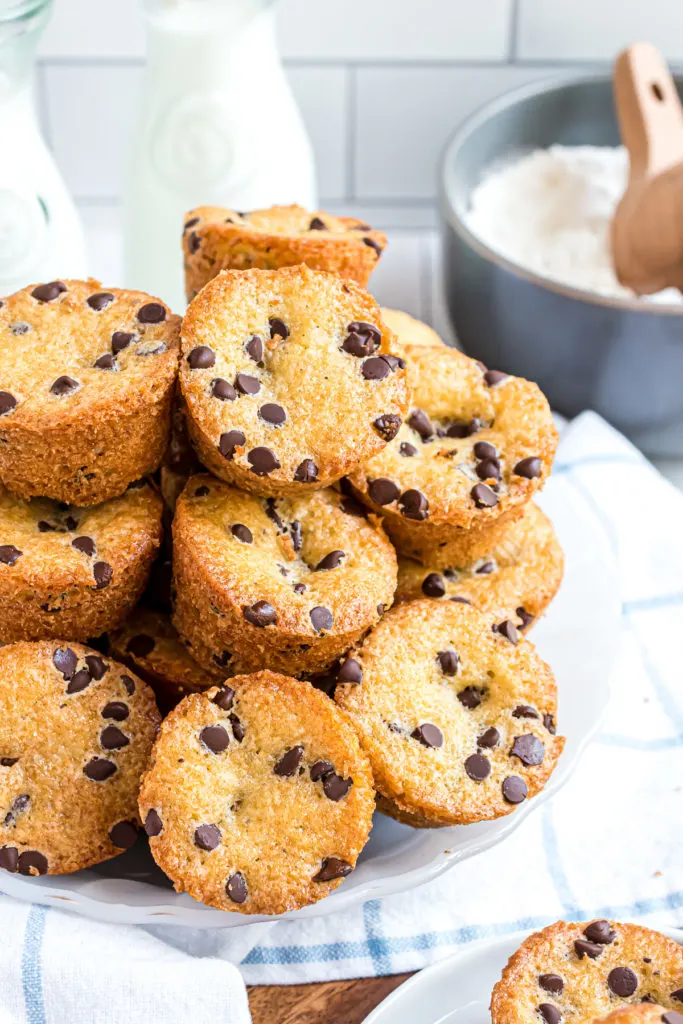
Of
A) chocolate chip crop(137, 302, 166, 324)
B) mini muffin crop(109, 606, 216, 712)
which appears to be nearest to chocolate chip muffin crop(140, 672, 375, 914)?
mini muffin crop(109, 606, 216, 712)

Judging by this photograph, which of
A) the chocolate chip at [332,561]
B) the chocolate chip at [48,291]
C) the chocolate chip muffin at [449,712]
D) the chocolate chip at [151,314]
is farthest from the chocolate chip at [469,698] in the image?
the chocolate chip at [48,291]

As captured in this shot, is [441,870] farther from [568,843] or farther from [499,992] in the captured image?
[568,843]

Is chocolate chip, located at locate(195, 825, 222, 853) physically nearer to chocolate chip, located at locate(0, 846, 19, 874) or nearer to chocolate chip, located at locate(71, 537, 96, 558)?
chocolate chip, located at locate(0, 846, 19, 874)

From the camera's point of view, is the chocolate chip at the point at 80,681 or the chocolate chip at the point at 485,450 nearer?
the chocolate chip at the point at 80,681

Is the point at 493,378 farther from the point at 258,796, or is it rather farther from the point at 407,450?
the point at 258,796

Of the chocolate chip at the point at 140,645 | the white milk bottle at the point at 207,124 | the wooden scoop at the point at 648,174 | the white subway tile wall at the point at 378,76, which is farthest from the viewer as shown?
the white subway tile wall at the point at 378,76

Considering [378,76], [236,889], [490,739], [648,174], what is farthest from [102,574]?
[378,76]

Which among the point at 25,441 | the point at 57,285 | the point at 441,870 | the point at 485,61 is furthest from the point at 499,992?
the point at 485,61

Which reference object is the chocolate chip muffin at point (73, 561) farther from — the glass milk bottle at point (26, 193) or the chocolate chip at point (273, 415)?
the glass milk bottle at point (26, 193)
